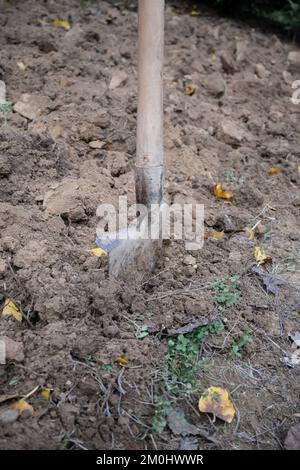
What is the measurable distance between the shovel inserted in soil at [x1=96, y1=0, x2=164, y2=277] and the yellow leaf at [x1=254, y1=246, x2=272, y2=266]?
577 mm

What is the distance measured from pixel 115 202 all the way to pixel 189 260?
0.57 metres

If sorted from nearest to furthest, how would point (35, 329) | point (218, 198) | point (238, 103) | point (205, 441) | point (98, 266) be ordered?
point (205, 441) → point (35, 329) → point (98, 266) → point (218, 198) → point (238, 103)

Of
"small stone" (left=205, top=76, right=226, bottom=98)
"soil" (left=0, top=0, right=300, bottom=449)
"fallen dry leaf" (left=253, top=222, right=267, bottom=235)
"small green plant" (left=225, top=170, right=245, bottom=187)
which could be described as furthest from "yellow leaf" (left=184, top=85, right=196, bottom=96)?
"fallen dry leaf" (left=253, top=222, right=267, bottom=235)

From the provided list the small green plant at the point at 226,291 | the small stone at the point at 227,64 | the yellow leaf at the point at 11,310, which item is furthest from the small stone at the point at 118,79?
the yellow leaf at the point at 11,310

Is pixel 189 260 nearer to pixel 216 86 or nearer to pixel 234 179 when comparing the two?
pixel 234 179

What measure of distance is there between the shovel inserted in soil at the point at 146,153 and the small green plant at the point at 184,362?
43cm

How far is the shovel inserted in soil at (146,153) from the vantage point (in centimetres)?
235

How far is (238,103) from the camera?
398cm

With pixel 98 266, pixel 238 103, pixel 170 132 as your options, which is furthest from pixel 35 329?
pixel 238 103

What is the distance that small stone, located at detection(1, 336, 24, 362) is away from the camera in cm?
200

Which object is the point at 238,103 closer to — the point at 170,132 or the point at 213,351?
the point at 170,132

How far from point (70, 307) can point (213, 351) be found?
67 cm

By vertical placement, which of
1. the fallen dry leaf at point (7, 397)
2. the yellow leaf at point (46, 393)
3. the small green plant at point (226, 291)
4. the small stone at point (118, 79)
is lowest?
the fallen dry leaf at point (7, 397)

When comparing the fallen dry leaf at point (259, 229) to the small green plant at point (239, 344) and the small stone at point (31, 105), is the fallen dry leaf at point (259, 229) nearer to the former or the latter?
the small green plant at point (239, 344)
